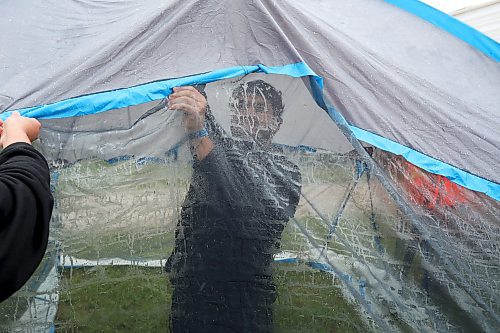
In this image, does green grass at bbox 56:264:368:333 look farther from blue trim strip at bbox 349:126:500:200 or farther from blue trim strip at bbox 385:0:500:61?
blue trim strip at bbox 385:0:500:61

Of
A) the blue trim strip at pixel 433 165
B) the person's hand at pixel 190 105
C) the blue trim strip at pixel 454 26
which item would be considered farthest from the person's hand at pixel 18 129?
Result: the blue trim strip at pixel 454 26

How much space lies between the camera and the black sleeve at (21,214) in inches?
40.9

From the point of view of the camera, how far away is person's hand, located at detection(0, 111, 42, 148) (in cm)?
132

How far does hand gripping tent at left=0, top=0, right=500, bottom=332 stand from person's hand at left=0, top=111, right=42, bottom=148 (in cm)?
11

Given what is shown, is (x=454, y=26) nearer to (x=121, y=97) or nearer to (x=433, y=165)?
(x=433, y=165)

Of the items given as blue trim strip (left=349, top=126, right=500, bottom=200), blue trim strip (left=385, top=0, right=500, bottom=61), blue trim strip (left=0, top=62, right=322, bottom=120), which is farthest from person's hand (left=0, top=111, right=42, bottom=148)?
blue trim strip (left=385, top=0, right=500, bottom=61)

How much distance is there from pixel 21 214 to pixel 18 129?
415 millimetres

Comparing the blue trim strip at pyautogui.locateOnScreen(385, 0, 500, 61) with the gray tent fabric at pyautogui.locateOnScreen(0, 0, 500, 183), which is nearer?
the gray tent fabric at pyautogui.locateOnScreen(0, 0, 500, 183)

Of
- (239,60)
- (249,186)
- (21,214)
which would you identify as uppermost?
(239,60)

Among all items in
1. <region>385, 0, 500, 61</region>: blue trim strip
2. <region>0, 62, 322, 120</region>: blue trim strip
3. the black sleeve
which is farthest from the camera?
<region>385, 0, 500, 61</region>: blue trim strip

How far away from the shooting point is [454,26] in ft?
8.31

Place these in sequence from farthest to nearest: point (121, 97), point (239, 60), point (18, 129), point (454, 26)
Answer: point (454, 26)
point (239, 60)
point (121, 97)
point (18, 129)

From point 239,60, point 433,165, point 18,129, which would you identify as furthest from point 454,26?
point 18,129

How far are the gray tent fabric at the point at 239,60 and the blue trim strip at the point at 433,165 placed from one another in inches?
0.9
